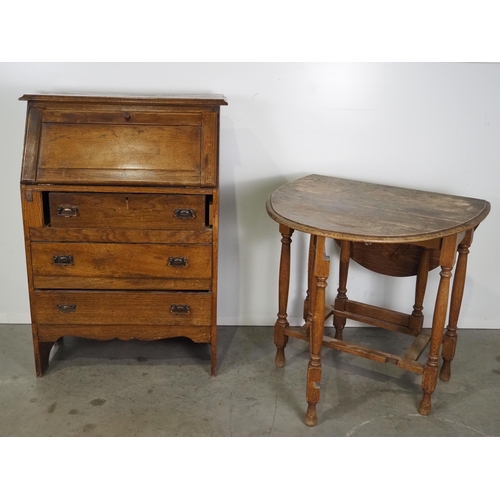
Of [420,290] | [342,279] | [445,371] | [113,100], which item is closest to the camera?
[113,100]

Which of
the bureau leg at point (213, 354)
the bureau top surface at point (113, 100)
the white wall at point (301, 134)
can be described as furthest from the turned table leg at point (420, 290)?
the bureau top surface at point (113, 100)

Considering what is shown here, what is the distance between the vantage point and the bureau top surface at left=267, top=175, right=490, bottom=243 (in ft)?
10.1

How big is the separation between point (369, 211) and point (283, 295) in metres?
0.78

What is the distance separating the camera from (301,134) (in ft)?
13.4

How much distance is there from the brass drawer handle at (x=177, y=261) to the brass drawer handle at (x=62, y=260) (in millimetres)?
515

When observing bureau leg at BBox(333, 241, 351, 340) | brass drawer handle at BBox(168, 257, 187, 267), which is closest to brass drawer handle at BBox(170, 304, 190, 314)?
brass drawer handle at BBox(168, 257, 187, 267)

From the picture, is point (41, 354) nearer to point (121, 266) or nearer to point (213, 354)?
point (121, 266)

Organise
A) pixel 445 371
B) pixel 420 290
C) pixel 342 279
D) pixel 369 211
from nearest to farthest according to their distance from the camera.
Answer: pixel 369 211
pixel 445 371
pixel 420 290
pixel 342 279

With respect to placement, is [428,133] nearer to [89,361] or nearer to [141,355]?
[141,355]

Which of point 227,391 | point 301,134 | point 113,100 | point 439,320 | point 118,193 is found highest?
point 113,100

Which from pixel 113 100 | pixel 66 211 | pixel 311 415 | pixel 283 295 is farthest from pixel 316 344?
pixel 113 100

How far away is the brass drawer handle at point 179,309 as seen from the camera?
3.70 metres

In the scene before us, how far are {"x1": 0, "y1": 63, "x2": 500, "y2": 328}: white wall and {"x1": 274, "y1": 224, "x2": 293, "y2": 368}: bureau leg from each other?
0.49 m

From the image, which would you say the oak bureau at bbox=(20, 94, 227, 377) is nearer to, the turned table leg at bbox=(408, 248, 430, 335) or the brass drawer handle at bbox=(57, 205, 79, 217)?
the brass drawer handle at bbox=(57, 205, 79, 217)
